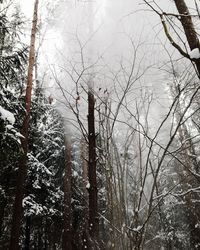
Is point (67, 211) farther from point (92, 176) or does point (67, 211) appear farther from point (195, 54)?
point (195, 54)

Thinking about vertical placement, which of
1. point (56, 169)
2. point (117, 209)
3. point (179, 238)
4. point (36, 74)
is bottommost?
point (117, 209)

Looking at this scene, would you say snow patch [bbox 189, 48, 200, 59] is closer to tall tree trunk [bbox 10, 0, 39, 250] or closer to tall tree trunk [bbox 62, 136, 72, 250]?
tall tree trunk [bbox 10, 0, 39, 250]

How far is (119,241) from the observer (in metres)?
2.36

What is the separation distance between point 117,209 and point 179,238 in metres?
16.7

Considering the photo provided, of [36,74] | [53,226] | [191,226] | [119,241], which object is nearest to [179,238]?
[191,226]

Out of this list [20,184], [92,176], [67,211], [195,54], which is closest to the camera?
[195,54]

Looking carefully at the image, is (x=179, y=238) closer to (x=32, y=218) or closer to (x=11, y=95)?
(x=32, y=218)

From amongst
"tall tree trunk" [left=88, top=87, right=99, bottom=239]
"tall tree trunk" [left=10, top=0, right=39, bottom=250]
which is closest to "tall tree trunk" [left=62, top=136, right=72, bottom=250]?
"tall tree trunk" [left=10, top=0, right=39, bottom=250]

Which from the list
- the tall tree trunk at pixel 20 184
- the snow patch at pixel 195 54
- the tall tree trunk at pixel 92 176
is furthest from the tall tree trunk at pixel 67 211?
the snow patch at pixel 195 54

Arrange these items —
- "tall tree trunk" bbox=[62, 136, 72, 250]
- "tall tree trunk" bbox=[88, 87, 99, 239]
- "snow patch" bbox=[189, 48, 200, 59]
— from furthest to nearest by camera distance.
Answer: "tall tree trunk" bbox=[62, 136, 72, 250] → "tall tree trunk" bbox=[88, 87, 99, 239] → "snow patch" bbox=[189, 48, 200, 59]

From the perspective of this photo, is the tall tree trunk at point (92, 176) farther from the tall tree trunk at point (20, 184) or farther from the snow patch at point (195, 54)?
the snow patch at point (195, 54)

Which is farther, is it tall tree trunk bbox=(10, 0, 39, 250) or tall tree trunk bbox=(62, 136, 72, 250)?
tall tree trunk bbox=(62, 136, 72, 250)

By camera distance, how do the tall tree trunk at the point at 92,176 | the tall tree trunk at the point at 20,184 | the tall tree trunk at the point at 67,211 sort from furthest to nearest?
the tall tree trunk at the point at 67,211
the tall tree trunk at the point at 20,184
the tall tree trunk at the point at 92,176

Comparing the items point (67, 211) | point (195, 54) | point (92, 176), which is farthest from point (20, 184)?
point (195, 54)
